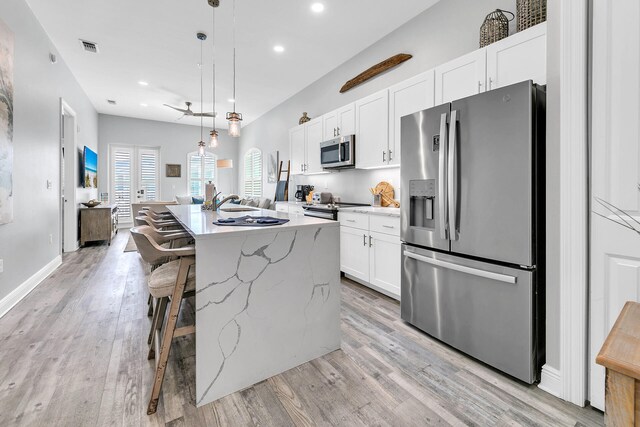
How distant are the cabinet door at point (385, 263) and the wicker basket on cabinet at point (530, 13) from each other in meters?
1.91

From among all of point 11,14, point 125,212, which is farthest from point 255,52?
point 125,212

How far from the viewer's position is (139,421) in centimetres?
137

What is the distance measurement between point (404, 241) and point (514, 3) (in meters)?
2.19

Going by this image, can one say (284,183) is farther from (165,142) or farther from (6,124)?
(165,142)

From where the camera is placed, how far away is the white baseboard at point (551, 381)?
60.9 inches

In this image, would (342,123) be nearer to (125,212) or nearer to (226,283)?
(226,283)

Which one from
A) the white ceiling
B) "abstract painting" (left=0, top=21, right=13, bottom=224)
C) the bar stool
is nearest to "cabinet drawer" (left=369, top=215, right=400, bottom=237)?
the bar stool

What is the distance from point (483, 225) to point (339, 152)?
240 centimetres

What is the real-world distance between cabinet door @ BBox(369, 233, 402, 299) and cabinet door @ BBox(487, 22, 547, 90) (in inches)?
60.6

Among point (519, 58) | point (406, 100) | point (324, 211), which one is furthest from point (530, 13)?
point (324, 211)

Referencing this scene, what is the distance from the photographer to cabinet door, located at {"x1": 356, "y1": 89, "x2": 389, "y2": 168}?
3305 millimetres

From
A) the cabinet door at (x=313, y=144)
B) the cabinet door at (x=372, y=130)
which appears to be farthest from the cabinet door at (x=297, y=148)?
the cabinet door at (x=372, y=130)

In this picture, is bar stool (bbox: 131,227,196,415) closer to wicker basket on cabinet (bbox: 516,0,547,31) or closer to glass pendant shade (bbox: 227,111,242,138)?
glass pendant shade (bbox: 227,111,242,138)

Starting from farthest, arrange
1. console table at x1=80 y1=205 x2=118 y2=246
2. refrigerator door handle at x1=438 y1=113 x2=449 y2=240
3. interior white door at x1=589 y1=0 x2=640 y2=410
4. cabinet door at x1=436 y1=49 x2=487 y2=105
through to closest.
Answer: console table at x1=80 y1=205 x2=118 y2=246, cabinet door at x1=436 y1=49 x2=487 y2=105, refrigerator door handle at x1=438 y1=113 x2=449 y2=240, interior white door at x1=589 y1=0 x2=640 y2=410
